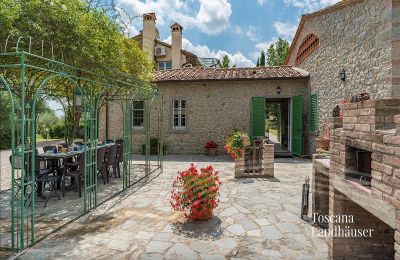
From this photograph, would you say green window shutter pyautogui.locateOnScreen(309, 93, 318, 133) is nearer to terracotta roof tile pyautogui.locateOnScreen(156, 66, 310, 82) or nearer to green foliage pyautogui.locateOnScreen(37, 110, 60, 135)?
terracotta roof tile pyautogui.locateOnScreen(156, 66, 310, 82)

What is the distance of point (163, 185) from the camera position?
22.7 feet

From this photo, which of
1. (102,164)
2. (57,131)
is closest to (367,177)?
(102,164)

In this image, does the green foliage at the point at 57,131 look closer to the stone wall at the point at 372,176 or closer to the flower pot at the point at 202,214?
the flower pot at the point at 202,214

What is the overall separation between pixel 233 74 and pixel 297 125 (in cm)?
374

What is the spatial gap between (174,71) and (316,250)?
11911 millimetres

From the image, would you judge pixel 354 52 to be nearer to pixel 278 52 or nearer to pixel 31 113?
pixel 31 113

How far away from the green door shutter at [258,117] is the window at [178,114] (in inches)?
127

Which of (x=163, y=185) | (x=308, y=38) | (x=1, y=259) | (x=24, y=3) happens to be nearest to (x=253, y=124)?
(x=308, y=38)

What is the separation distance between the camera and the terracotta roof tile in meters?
11.7

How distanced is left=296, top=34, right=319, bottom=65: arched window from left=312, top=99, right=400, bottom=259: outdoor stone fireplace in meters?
8.78

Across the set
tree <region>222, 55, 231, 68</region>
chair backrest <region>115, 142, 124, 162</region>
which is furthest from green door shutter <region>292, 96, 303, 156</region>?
tree <region>222, 55, 231, 68</region>

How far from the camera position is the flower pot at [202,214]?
435 cm

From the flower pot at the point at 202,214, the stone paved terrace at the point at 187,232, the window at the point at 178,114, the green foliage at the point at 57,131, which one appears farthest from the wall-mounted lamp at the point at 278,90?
the green foliage at the point at 57,131

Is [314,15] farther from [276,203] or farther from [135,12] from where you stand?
[276,203]
